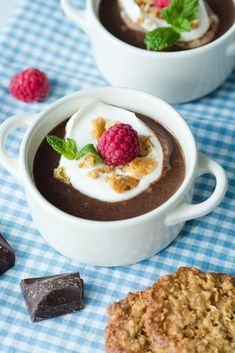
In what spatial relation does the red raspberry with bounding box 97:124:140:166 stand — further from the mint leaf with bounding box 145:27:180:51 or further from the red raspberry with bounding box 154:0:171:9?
the red raspberry with bounding box 154:0:171:9

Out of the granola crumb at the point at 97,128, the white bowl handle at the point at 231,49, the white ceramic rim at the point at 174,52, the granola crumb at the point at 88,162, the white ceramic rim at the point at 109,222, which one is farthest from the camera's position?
the white bowl handle at the point at 231,49

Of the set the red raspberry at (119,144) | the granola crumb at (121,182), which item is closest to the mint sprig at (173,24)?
the red raspberry at (119,144)

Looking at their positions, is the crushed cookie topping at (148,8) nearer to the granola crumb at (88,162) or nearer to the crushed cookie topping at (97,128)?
the crushed cookie topping at (97,128)

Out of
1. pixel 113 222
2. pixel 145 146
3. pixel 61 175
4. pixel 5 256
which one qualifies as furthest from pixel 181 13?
pixel 5 256

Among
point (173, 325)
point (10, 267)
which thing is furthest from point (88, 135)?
point (173, 325)

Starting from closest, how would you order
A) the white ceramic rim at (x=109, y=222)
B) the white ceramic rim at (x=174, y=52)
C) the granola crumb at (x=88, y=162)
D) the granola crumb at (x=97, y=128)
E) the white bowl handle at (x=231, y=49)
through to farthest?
the white ceramic rim at (x=109, y=222), the granola crumb at (x=88, y=162), the granola crumb at (x=97, y=128), the white ceramic rim at (x=174, y=52), the white bowl handle at (x=231, y=49)

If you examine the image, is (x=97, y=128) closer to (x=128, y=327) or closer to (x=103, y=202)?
(x=103, y=202)

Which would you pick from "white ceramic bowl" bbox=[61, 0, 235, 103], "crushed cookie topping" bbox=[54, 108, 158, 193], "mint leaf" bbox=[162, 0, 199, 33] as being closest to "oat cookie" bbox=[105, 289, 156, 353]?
"crushed cookie topping" bbox=[54, 108, 158, 193]

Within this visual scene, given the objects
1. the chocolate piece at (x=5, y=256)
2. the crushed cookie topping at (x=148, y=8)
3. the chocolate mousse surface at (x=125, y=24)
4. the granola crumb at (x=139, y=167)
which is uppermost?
the crushed cookie topping at (x=148, y=8)
